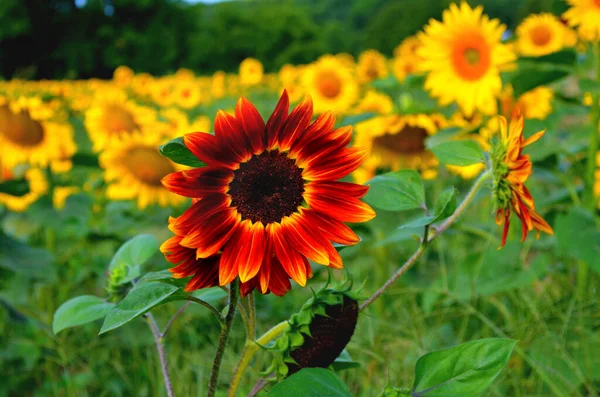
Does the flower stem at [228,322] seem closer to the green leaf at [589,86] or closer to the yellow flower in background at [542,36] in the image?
the green leaf at [589,86]

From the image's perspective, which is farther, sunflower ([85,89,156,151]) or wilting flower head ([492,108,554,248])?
sunflower ([85,89,156,151])

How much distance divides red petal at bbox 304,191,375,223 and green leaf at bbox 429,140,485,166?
0.46 feet

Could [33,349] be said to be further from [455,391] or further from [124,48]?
[124,48]

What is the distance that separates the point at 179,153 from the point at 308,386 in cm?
19

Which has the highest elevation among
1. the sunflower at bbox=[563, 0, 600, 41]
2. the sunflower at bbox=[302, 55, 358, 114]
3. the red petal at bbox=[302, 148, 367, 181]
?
the sunflower at bbox=[563, 0, 600, 41]

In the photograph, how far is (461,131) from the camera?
1.08 metres

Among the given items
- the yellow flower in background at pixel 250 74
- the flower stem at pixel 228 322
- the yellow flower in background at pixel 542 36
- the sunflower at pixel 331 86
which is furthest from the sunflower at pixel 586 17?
the yellow flower in background at pixel 250 74

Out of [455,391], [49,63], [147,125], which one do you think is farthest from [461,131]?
[49,63]

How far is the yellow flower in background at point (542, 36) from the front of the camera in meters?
1.78

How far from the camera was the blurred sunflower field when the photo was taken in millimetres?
480

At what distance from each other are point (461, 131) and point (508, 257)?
226 millimetres

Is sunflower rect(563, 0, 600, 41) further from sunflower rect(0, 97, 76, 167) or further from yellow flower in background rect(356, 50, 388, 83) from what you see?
sunflower rect(0, 97, 76, 167)

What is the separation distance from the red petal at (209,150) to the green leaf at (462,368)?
0.22 metres

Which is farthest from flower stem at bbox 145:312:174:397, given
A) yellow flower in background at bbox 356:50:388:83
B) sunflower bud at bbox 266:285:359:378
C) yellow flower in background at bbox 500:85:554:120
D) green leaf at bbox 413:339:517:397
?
yellow flower in background at bbox 356:50:388:83
